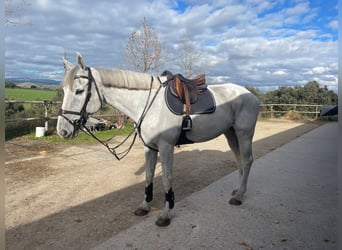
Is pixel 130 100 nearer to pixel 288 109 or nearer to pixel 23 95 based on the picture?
pixel 23 95

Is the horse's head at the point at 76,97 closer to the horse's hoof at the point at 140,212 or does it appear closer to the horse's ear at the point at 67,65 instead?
the horse's ear at the point at 67,65

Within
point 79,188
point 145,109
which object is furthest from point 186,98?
point 79,188

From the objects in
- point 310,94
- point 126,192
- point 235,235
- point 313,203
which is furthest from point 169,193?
point 310,94

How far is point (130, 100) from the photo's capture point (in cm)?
305

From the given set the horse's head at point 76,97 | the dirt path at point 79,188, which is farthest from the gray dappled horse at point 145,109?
the dirt path at point 79,188

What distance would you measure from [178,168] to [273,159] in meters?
2.66

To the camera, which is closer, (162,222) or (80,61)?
(80,61)

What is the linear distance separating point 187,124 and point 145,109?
54 centimetres

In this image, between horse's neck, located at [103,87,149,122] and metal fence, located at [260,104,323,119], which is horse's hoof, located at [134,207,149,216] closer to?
horse's neck, located at [103,87,149,122]

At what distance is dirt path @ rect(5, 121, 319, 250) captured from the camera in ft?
9.24

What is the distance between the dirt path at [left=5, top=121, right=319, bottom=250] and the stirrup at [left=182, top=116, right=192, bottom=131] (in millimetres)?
1180

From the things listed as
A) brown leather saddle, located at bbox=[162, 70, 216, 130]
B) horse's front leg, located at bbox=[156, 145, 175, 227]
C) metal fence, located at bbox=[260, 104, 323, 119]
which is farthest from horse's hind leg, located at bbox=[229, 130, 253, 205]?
metal fence, located at bbox=[260, 104, 323, 119]

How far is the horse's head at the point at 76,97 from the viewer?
2.78 m

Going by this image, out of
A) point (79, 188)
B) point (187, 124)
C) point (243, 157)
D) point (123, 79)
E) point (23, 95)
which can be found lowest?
point (79, 188)
